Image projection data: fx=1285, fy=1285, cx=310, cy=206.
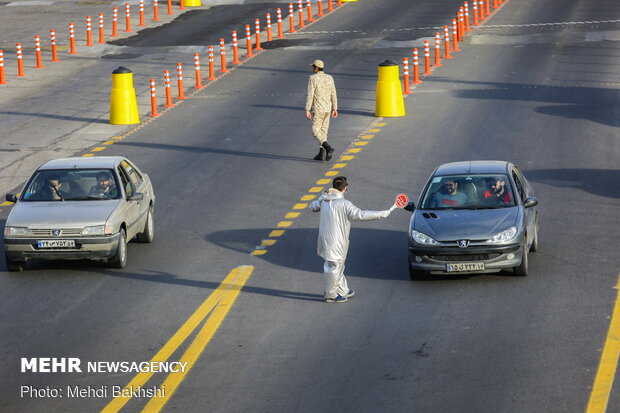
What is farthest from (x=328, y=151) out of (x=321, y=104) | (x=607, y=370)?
(x=607, y=370)

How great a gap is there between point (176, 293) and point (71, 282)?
1718 mm

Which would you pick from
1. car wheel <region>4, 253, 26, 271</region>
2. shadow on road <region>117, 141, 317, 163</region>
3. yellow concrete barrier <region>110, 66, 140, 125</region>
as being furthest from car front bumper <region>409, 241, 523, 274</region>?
yellow concrete barrier <region>110, 66, 140, 125</region>

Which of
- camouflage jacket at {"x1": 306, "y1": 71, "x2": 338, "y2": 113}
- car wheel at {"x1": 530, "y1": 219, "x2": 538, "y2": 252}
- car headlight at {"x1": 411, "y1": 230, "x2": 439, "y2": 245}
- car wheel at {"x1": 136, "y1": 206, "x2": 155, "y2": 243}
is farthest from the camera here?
camouflage jacket at {"x1": 306, "y1": 71, "x2": 338, "y2": 113}

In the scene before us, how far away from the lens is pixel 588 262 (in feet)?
58.8

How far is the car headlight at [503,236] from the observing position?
55.2 feet

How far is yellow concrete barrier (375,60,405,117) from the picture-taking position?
30828mm

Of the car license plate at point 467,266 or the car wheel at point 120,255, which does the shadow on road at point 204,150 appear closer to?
the car wheel at point 120,255

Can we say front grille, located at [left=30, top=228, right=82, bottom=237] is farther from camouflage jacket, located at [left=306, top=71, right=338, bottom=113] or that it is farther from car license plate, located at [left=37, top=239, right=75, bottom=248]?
camouflage jacket, located at [left=306, top=71, right=338, bottom=113]

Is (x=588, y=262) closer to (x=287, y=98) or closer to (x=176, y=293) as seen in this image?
(x=176, y=293)

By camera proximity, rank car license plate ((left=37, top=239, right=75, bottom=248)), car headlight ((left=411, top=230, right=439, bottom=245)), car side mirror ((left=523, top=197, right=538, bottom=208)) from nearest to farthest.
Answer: car headlight ((left=411, top=230, right=439, bottom=245)) → car side mirror ((left=523, top=197, right=538, bottom=208)) → car license plate ((left=37, top=239, right=75, bottom=248))

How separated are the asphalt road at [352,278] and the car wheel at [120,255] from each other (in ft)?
0.55

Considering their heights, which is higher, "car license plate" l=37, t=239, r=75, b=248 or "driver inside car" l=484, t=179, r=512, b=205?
"driver inside car" l=484, t=179, r=512, b=205

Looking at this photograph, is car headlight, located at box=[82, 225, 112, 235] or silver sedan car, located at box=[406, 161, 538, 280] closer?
silver sedan car, located at box=[406, 161, 538, 280]

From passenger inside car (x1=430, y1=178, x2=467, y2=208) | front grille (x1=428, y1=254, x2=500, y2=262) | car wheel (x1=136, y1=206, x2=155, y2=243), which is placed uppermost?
passenger inside car (x1=430, y1=178, x2=467, y2=208)
